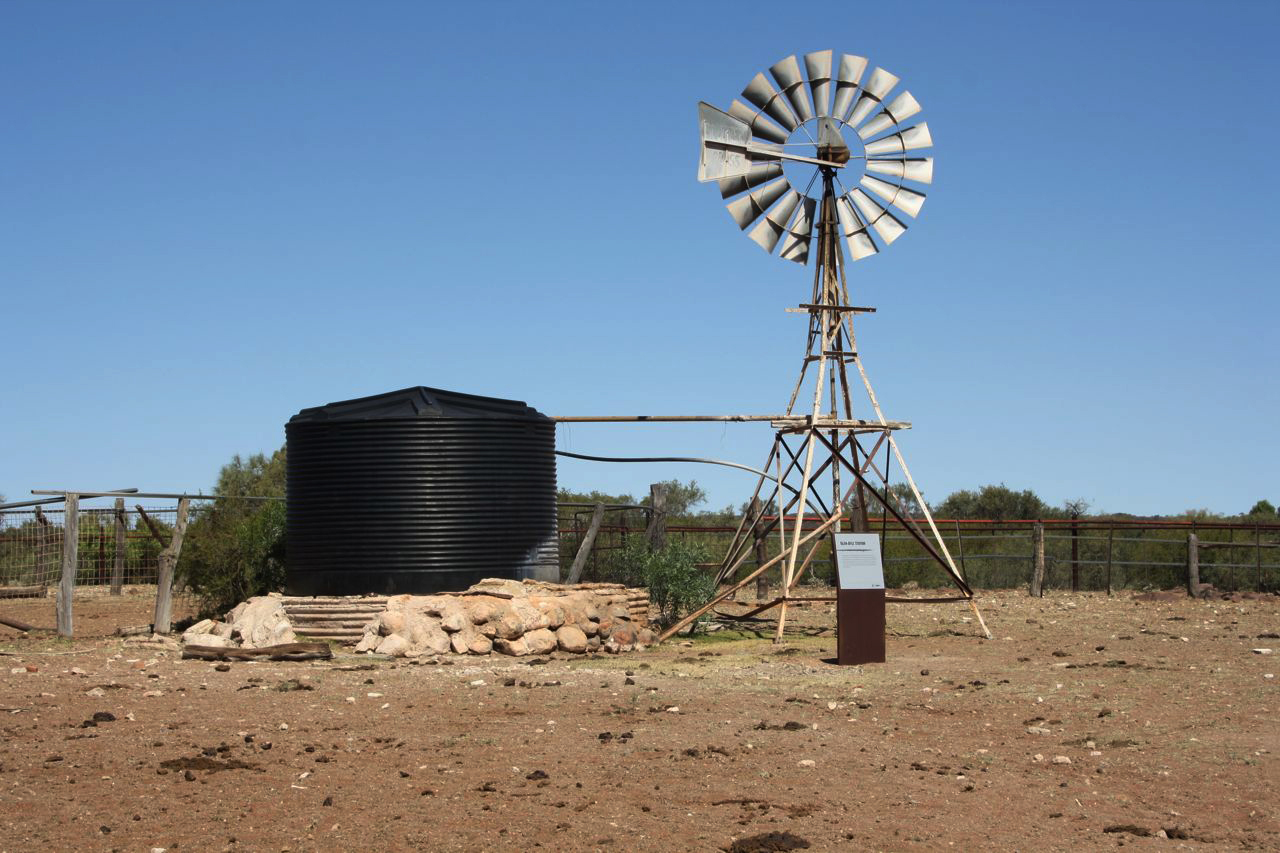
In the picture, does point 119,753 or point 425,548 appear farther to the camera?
point 425,548

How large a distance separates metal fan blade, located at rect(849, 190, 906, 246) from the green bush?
5.31 meters

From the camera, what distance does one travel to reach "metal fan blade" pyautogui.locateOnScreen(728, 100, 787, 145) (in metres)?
17.8

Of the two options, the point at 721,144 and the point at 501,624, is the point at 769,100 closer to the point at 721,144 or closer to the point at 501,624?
the point at 721,144

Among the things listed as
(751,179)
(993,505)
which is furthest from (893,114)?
(993,505)

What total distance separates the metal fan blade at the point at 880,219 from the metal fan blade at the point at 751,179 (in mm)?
1250

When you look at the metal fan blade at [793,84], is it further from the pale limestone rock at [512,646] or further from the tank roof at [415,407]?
the pale limestone rock at [512,646]

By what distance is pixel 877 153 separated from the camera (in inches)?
729

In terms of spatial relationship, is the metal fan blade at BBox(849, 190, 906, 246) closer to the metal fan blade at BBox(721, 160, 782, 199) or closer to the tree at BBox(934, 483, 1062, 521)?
the metal fan blade at BBox(721, 160, 782, 199)

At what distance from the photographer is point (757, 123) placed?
1792 centimetres

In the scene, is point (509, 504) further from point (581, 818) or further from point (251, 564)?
point (581, 818)

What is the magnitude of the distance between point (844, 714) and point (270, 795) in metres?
5.03

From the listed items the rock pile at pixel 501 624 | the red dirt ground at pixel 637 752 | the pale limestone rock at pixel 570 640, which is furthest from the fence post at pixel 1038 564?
the pale limestone rock at pixel 570 640

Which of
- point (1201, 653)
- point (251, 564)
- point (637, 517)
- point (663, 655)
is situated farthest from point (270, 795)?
point (637, 517)

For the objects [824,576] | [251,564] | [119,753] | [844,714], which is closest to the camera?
[119,753]
